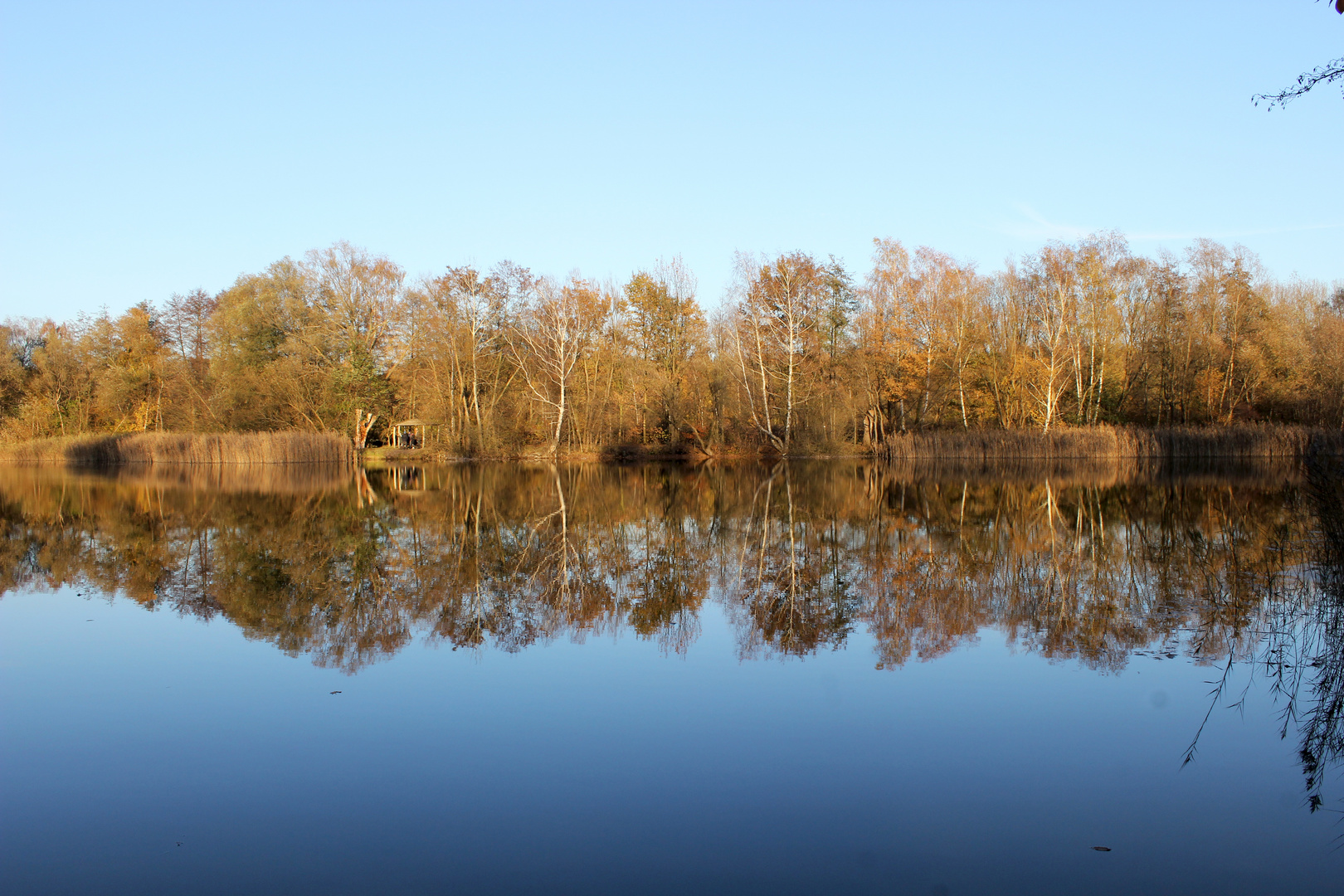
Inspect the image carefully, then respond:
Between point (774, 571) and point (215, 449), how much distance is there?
34.4 meters

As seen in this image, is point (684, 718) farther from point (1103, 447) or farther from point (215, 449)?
point (215, 449)

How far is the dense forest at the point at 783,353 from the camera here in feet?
120

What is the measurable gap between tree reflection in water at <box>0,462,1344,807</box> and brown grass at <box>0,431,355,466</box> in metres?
17.6

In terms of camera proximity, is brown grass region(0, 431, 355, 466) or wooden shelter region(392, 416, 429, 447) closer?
brown grass region(0, 431, 355, 466)

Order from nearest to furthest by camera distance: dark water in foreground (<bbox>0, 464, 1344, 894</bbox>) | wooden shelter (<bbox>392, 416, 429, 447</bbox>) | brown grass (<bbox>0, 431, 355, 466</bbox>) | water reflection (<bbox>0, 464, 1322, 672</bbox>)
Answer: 1. dark water in foreground (<bbox>0, 464, 1344, 894</bbox>)
2. water reflection (<bbox>0, 464, 1322, 672</bbox>)
3. brown grass (<bbox>0, 431, 355, 466</bbox>)
4. wooden shelter (<bbox>392, 416, 429, 447</bbox>)

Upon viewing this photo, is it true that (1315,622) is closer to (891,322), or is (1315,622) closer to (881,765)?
(881,765)

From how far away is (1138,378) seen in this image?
4056 cm

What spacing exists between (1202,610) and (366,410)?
41.2 meters

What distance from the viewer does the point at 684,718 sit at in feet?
Answer: 16.8

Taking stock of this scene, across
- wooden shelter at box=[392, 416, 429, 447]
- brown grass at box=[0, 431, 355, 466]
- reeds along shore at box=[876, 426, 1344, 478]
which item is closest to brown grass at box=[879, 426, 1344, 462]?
reeds along shore at box=[876, 426, 1344, 478]

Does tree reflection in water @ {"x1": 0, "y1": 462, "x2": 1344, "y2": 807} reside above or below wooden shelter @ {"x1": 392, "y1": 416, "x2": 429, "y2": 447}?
below

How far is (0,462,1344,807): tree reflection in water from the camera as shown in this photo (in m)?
6.80

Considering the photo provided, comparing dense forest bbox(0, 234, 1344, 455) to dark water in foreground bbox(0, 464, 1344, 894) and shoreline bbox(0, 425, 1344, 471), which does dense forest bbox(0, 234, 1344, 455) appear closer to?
shoreline bbox(0, 425, 1344, 471)

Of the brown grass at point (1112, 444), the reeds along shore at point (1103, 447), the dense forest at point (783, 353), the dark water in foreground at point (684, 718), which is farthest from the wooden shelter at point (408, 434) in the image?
the dark water in foreground at point (684, 718)
